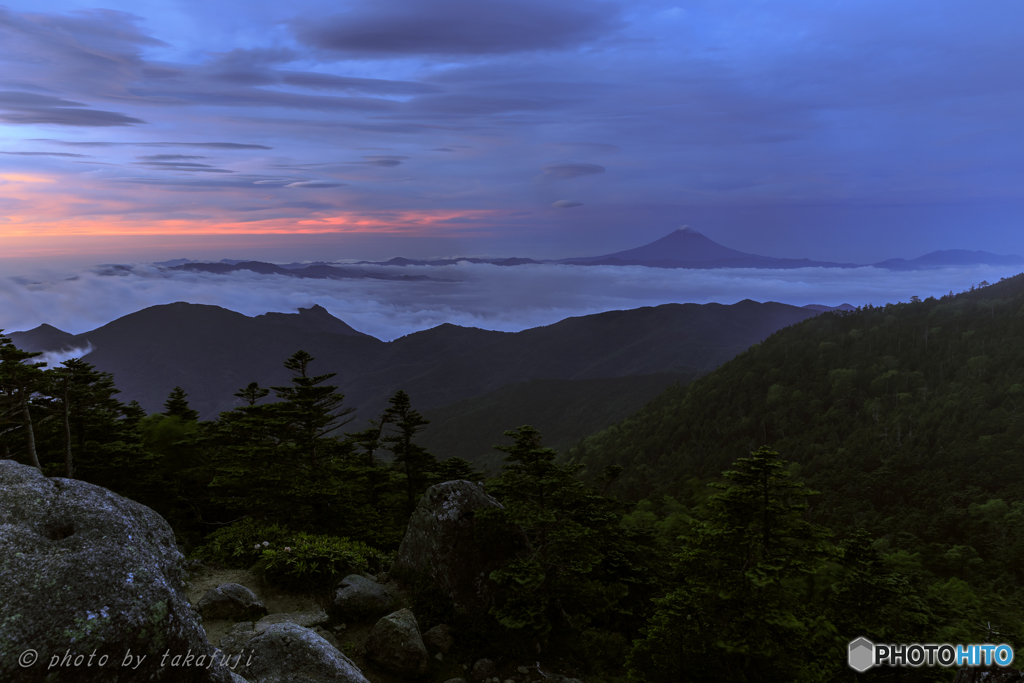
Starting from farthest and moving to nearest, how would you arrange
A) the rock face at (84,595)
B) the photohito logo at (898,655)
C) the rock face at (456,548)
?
the rock face at (456,548), the photohito logo at (898,655), the rock face at (84,595)

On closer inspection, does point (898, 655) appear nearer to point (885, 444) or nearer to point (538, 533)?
point (538, 533)

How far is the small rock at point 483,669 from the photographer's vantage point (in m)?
15.7

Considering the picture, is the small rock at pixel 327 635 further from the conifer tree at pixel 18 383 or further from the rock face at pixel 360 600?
the conifer tree at pixel 18 383

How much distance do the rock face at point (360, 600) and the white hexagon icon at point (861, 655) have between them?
48.7 feet

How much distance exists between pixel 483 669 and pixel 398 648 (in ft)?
9.12

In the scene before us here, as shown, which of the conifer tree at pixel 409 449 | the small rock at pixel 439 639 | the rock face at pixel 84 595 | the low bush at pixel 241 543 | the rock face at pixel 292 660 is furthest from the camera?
the conifer tree at pixel 409 449

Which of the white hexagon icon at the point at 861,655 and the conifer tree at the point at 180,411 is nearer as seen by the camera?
the white hexagon icon at the point at 861,655

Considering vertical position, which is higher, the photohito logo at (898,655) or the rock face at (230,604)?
the rock face at (230,604)

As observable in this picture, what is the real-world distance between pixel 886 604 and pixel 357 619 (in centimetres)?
2136

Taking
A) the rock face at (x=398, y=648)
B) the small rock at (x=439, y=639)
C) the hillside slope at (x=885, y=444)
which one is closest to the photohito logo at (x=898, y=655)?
the small rock at (x=439, y=639)

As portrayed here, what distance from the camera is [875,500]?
12438 cm

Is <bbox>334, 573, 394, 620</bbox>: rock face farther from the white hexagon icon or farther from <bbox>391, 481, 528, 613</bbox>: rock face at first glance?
the white hexagon icon

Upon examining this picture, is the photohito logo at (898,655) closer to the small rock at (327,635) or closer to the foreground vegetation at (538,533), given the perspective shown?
the foreground vegetation at (538,533)

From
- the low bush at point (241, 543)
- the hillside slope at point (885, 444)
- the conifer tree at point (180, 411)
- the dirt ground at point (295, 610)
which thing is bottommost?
the hillside slope at point (885, 444)
